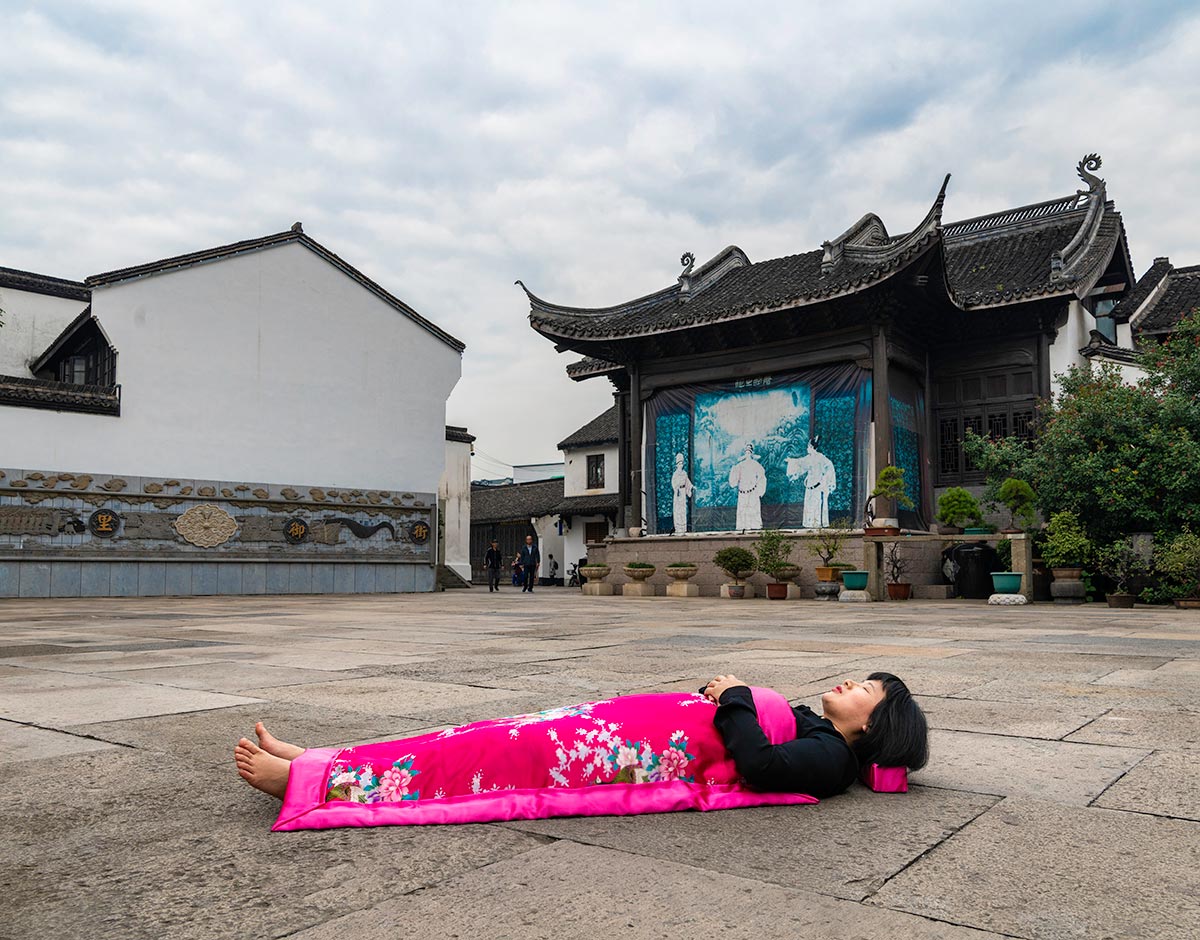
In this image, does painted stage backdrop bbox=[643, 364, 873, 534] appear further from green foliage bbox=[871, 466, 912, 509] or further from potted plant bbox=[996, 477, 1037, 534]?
potted plant bbox=[996, 477, 1037, 534]

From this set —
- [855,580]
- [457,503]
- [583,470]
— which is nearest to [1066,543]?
[855,580]

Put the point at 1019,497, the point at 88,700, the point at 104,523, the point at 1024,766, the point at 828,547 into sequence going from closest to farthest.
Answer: the point at 1024,766
the point at 88,700
the point at 1019,497
the point at 828,547
the point at 104,523

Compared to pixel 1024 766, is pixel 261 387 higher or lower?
higher

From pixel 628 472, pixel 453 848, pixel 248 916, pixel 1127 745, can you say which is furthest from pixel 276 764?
pixel 628 472

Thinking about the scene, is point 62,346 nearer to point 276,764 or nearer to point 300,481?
point 300,481

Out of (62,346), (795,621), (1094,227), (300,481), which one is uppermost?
(1094,227)

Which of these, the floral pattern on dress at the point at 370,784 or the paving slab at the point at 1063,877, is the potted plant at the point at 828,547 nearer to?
the paving slab at the point at 1063,877

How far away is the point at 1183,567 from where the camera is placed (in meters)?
11.3

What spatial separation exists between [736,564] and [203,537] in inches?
353

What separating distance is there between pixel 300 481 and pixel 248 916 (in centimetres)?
1717

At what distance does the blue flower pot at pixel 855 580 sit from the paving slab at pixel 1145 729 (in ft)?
35.4

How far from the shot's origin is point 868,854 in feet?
6.14

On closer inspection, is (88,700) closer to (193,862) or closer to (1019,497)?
(193,862)

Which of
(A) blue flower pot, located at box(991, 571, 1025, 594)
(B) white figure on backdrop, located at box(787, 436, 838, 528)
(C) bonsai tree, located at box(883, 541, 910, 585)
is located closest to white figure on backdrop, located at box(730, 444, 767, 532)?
(B) white figure on backdrop, located at box(787, 436, 838, 528)
